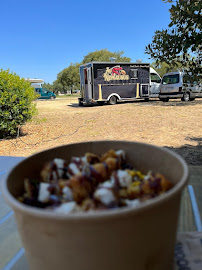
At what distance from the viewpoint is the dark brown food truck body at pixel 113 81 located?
46.5 feet

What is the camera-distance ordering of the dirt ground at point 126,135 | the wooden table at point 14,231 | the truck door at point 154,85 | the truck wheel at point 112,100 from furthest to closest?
the truck door at point 154,85, the truck wheel at point 112,100, the dirt ground at point 126,135, the wooden table at point 14,231

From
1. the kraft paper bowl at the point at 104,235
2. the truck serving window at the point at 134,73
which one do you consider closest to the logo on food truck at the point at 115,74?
the truck serving window at the point at 134,73

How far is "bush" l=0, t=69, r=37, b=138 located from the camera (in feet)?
18.7

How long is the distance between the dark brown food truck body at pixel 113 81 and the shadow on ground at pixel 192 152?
9701 mm

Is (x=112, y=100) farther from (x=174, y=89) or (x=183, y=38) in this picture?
(x=183, y=38)

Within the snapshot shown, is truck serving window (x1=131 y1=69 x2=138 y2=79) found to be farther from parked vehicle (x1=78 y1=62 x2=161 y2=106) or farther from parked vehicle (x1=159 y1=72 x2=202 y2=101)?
parked vehicle (x1=159 y1=72 x2=202 y2=101)

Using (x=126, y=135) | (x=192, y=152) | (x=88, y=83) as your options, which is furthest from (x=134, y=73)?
(x=192, y=152)

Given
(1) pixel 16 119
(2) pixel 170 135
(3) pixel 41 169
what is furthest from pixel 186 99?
(3) pixel 41 169

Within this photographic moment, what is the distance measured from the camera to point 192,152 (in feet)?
15.0

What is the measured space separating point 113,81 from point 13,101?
9.73 meters

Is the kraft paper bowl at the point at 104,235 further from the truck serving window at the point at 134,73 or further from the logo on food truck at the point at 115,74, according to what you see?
the truck serving window at the point at 134,73

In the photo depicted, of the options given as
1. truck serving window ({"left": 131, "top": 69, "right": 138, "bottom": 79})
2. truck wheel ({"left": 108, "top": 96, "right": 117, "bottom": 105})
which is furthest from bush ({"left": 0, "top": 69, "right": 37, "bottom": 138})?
truck serving window ({"left": 131, "top": 69, "right": 138, "bottom": 79})

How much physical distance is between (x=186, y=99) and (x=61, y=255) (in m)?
14.9

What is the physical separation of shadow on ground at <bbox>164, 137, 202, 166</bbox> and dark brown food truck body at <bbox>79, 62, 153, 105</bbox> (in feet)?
31.8
